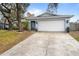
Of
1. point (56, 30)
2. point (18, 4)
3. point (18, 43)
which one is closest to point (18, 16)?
point (18, 4)

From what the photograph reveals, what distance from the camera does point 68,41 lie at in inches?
285

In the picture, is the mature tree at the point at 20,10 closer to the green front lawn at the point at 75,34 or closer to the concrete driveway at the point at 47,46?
the concrete driveway at the point at 47,46

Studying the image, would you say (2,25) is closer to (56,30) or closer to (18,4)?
(18,4)

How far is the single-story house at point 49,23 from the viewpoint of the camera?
7.38 m

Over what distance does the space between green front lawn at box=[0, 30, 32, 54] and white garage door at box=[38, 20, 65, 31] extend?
494 millimetres

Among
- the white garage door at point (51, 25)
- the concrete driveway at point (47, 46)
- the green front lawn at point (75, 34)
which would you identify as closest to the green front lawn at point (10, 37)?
the concrete driveway at point (47, 46)

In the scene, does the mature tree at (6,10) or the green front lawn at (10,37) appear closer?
the green front lawn at (10,37)

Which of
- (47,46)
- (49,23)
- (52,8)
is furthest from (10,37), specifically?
A: (52,8)

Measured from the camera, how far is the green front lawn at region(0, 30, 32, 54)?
23.9 ft

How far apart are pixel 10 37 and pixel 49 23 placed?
1.45m

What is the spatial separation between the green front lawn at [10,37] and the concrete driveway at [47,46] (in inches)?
8.0

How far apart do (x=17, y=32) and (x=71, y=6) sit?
2046 mm

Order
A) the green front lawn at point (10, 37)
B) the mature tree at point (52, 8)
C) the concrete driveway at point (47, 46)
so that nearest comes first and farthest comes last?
the concrete driveway at point (47, 46) → the mature tree at point (52, 8) → the green front lawn at point (10, 37)

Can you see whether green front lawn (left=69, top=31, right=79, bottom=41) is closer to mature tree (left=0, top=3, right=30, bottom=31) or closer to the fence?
the fence
